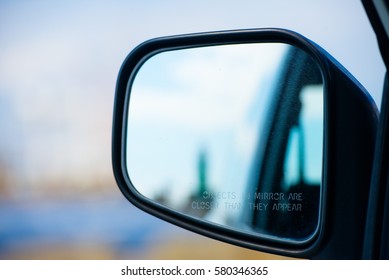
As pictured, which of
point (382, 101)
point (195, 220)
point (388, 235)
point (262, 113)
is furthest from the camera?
point (262, 113)

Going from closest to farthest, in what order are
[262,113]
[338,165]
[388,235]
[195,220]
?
[388,235], [338,165], [195,220], [262,113]

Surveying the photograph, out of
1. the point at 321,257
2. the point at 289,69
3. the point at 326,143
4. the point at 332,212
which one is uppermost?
the point at 289,69

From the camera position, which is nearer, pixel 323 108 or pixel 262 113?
pixel 323 108

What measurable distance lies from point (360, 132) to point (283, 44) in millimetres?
392

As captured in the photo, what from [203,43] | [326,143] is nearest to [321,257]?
[326,143]

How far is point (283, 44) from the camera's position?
1452 millimetres

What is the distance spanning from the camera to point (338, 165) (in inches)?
46.5

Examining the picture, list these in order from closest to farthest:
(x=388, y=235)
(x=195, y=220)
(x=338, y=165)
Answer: (x=388, y=235) < (x=338, y=165) < (x=195, y=220)

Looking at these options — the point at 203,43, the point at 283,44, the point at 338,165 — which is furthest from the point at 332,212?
the point at 203,43

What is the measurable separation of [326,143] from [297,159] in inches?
Answer: 8.3

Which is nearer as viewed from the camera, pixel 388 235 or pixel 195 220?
pixel 388 235

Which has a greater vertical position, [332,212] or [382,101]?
[382,101]

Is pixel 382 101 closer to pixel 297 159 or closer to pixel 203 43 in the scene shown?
pixel 297 159

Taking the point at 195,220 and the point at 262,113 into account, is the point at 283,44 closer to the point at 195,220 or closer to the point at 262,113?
the point at 262,113
